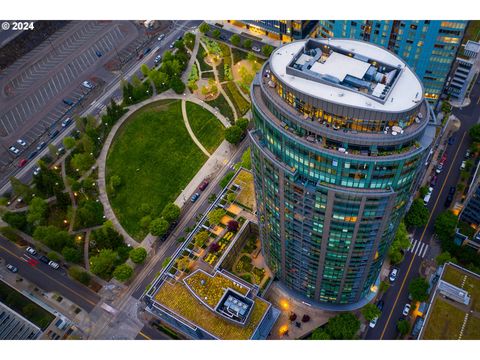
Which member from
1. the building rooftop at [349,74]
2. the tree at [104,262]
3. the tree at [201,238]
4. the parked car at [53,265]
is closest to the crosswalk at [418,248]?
the tree at [201,238]

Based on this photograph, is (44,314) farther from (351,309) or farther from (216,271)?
(351,309)

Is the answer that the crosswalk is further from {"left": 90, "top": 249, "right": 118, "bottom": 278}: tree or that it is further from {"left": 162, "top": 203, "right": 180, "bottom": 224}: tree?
{"left": 90, "top": 249, "right": 118, "bottom": 278}: tree

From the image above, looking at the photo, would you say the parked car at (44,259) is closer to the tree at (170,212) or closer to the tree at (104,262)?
the tree at (104,262)

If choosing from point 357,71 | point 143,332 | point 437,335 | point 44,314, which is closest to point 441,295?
point 437,335

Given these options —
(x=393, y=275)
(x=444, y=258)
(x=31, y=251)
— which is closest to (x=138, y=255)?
(x=31, y=251)

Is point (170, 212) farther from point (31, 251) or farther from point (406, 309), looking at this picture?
point (406, 309)

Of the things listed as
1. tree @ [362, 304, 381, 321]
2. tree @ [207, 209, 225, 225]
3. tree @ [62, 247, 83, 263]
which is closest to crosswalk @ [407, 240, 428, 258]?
tree @ [362, 304, 381, 321]
